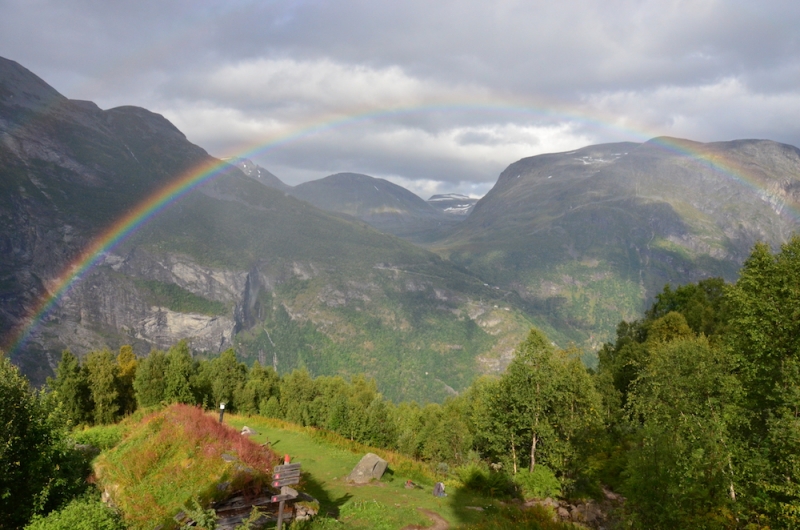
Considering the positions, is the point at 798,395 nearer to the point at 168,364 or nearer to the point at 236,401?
the point at 168,364

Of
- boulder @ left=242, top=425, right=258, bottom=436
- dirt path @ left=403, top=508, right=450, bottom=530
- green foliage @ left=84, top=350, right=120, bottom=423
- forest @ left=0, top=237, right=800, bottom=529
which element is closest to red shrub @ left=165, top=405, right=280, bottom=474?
forest @ left=0, top=237, right=800, bottom=529

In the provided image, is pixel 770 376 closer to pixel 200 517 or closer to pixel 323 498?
pixel 323 498

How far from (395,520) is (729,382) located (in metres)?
16.3

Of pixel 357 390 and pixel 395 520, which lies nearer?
pixel 395 520

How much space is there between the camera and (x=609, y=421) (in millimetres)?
44906

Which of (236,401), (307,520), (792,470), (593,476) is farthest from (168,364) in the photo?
(792,470)

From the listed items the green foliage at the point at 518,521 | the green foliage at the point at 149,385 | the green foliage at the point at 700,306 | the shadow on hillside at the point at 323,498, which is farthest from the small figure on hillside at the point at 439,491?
the green foliage at the point at 700,306

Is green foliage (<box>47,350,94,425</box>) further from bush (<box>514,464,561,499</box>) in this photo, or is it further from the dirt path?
bush (<box>514,464,561,499</box>)

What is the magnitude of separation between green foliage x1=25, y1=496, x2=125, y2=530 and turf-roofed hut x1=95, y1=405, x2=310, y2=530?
704mm

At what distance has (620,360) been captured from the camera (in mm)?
55531

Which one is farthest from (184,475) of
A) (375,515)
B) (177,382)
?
(177,382)

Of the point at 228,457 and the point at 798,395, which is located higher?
the point at 798,395

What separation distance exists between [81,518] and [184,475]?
12.1 feet

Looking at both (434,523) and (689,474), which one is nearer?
(689,474)
